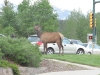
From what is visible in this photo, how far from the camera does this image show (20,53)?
1529cm

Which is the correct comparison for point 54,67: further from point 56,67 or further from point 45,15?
point 45,15

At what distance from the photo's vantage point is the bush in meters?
15.2

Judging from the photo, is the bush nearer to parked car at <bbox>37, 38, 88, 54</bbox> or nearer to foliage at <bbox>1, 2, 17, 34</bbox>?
parked car at <bbox>37, 38, 88, 54</bbox>

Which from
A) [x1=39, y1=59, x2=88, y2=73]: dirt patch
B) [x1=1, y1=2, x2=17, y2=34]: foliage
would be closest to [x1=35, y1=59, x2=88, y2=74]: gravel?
[x1=39, y1=59, x2=88, y2=73]: dirt patch

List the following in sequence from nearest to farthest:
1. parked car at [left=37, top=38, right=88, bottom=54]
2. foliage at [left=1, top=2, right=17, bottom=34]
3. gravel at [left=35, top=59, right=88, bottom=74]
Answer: gravel at [left=35, top=59, right=88, bottom=74] < parked car at [left=37, top=38, right=88, bottom=54] < foliage at [left=1, top=2, right=17, bottom=34]

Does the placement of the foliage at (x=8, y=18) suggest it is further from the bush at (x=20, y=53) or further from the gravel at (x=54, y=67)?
the bush at (x=20, y=53)

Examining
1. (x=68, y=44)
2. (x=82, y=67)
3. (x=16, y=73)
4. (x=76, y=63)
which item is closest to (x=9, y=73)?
(x=16, y=73)

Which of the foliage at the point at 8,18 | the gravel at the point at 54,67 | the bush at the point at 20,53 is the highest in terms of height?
the foliage at the point at 8,18

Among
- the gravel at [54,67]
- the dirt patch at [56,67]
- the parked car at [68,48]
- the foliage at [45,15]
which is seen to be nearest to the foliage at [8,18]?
the foliage at [45,15]

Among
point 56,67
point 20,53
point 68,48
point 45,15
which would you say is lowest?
point 56,67

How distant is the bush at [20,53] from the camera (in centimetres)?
1523

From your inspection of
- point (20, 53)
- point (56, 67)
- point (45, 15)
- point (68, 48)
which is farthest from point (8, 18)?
point (20, 53)

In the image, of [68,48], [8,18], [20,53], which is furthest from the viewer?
[8,18]

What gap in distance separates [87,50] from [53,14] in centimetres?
2349
